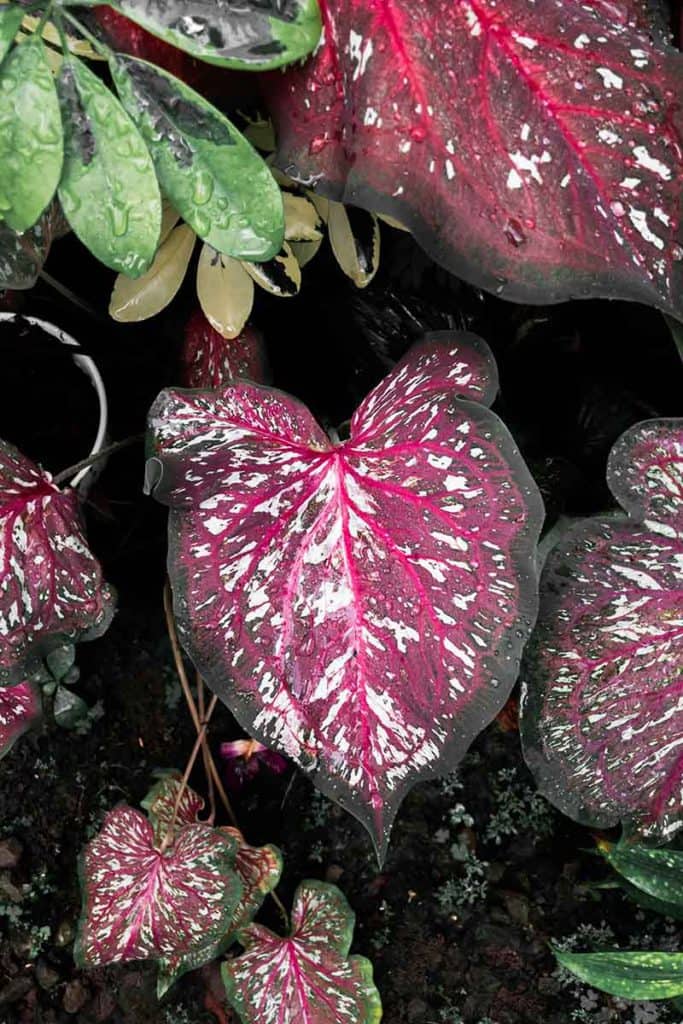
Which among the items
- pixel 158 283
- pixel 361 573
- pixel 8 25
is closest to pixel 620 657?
pixel 361 573

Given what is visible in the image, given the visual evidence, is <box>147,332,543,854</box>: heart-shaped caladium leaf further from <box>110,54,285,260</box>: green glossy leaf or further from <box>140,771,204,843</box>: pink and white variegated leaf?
<box>140,771,204,843</box>: pink and white variegated leaf

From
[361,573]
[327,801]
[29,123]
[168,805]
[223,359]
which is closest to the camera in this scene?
[29,123]

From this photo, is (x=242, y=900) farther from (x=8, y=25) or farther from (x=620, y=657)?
(x=8, y=25)

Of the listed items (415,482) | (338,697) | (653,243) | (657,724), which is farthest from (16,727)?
(653,243)

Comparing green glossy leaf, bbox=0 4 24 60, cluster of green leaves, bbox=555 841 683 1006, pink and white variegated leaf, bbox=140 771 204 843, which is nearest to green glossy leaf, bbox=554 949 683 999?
cluster of green leaves, bbox=555 841 683 1006

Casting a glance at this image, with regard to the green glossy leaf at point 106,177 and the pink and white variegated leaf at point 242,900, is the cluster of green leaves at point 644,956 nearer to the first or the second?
the pink and white variegated leaf at point 242,900

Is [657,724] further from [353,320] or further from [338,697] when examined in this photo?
[353,320]
